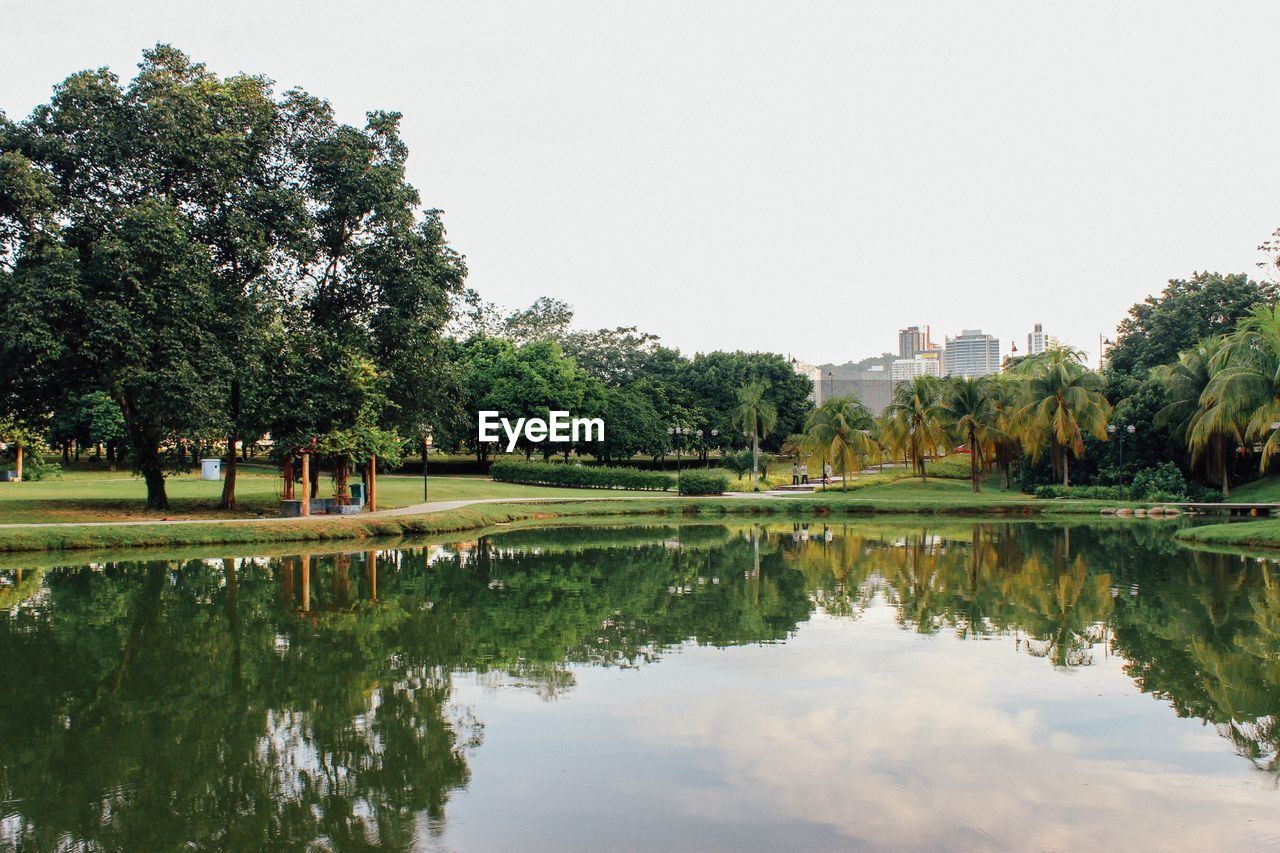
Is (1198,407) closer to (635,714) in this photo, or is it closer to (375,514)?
(375,514)

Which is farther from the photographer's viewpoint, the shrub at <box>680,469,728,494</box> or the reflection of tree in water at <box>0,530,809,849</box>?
the shrub at <box>680,469,728,494</box>

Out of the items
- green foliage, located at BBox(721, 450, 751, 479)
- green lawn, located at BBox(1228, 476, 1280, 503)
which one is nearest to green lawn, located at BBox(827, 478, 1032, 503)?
green lawn, located at BBox(1228, 476, 1280, 503)

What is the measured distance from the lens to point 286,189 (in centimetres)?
3083

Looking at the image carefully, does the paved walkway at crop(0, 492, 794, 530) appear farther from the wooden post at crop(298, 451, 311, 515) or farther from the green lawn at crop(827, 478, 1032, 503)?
the green lawn at crop(827, 478, 1032, 503)

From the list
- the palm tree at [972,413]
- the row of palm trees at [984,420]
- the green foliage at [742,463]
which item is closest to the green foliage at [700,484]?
the row of palm trees at [984,420]

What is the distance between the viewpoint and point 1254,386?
39219mm

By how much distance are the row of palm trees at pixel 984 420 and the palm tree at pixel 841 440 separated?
0.05 meters

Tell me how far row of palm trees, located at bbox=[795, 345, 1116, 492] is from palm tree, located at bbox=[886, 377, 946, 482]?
56mm

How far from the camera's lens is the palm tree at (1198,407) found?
42.3 m

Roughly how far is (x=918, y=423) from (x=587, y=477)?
19198mm

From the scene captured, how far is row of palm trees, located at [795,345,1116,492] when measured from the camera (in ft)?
157

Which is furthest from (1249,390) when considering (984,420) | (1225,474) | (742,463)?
(742,463)

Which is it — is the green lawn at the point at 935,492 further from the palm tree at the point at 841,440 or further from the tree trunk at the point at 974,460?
the palm tree at the point at 841,440

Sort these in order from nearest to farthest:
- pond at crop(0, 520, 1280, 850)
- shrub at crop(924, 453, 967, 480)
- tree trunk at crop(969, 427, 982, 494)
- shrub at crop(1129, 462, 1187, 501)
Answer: pond at crop(0, 520, 1280, 850) → shrub at crop(1129, 462, 1187, 501) → tree trunk at crop(969, 427, 982, 494) → shrub at crop(924, 453, 967, 480)
